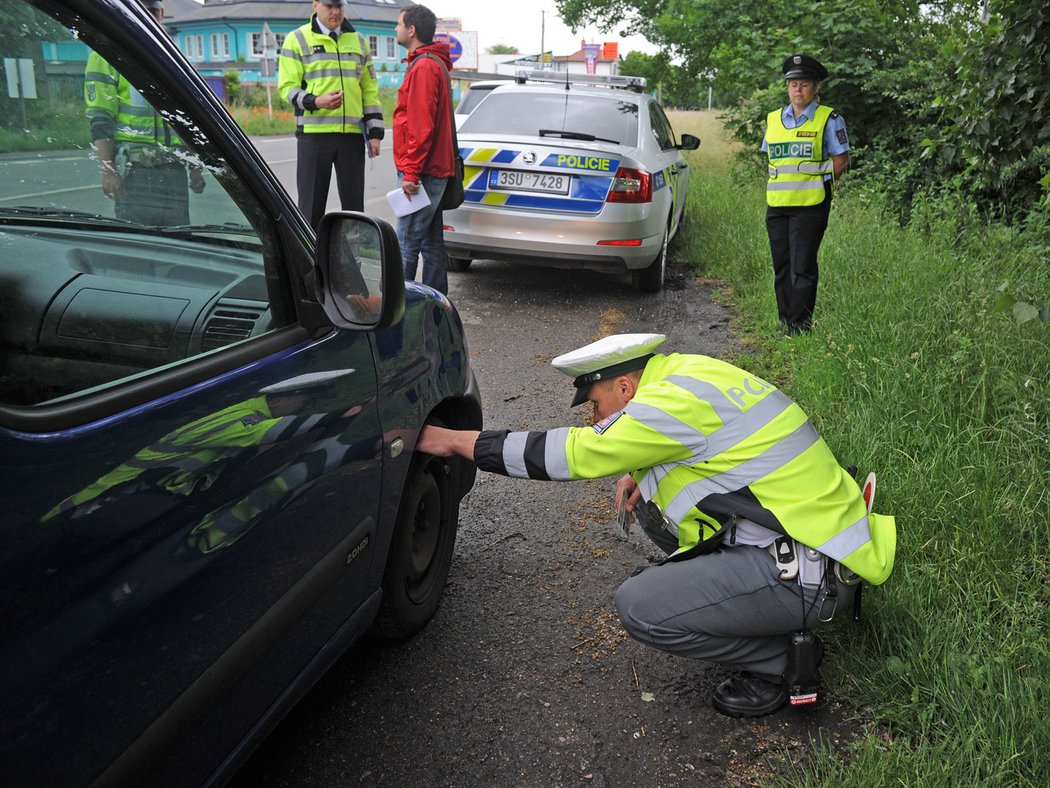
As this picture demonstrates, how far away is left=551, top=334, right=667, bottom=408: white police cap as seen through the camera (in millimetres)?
2602

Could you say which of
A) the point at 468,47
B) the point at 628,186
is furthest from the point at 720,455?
the point at 468,47

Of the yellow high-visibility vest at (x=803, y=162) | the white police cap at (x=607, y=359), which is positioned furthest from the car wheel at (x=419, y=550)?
the yellow high-visibility vest at (x=803, y=162)

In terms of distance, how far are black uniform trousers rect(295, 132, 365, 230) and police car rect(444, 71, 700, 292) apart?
79cm

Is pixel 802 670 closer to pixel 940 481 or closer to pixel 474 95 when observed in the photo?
pixel 940 481

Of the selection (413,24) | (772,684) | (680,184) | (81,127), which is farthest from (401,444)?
(680,184)

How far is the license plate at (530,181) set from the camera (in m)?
7.05

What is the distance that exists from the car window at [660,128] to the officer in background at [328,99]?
8.28ft

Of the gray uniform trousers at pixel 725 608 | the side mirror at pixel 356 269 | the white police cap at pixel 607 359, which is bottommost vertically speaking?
the gray uniform trousers at pixel 725 608

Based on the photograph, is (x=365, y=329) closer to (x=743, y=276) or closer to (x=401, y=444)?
(x=401, y=444)

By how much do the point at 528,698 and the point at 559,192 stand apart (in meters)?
4.96

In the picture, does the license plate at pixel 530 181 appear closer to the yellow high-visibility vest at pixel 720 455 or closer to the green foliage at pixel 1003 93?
the green foliage at pixel 1003 93

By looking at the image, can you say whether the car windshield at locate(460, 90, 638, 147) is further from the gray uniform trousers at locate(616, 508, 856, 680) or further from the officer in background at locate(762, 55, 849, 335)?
the gray uniform trousers at locate(616, 508, 856, 680)

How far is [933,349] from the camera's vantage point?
15.9ft

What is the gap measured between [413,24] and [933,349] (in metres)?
3.98
